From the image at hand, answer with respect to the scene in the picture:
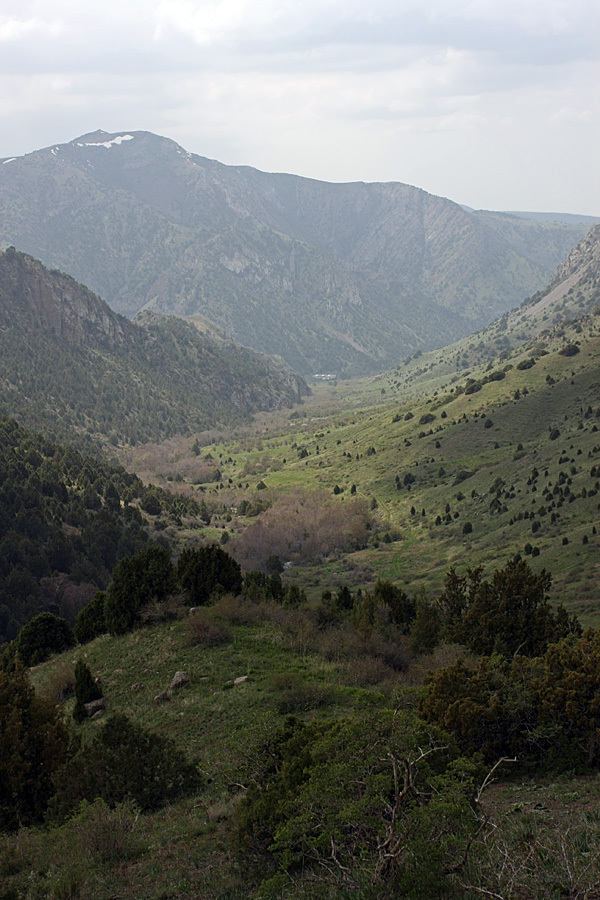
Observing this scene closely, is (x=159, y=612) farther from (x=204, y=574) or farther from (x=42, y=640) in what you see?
(x=42, y=640)

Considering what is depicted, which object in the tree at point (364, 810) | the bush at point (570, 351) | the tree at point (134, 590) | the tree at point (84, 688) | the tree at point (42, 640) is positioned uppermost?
the bush at point (570, 351)

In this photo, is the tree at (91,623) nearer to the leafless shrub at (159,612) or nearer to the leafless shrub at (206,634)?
the leafless shrub at (159,612)

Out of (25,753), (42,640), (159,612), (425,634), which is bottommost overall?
(425,634)

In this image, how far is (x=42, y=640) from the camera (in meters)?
58.8

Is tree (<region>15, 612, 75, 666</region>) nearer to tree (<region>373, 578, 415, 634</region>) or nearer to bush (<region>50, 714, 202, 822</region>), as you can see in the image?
→ tree (<region>373, 578, 415, 634</region>)

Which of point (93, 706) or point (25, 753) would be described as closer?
point (25, 753)

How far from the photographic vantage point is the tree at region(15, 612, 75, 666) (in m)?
58.4

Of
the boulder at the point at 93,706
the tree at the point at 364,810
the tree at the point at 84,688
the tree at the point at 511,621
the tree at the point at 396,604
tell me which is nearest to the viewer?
the tree at the point at 364,810

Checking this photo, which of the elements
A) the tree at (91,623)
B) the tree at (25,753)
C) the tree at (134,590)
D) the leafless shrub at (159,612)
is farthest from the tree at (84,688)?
the tree at (91,623)

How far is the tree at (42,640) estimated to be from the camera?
5844 centimetres

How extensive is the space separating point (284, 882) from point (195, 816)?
9364mm

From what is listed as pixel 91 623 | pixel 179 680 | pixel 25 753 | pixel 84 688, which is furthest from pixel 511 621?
pixel 25 753

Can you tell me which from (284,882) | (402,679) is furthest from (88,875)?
(402,679)

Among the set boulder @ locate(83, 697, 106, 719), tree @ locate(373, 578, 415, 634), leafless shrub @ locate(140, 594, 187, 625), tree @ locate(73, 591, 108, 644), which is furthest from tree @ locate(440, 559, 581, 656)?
tree @ locate(73, 591, 108, 644)
